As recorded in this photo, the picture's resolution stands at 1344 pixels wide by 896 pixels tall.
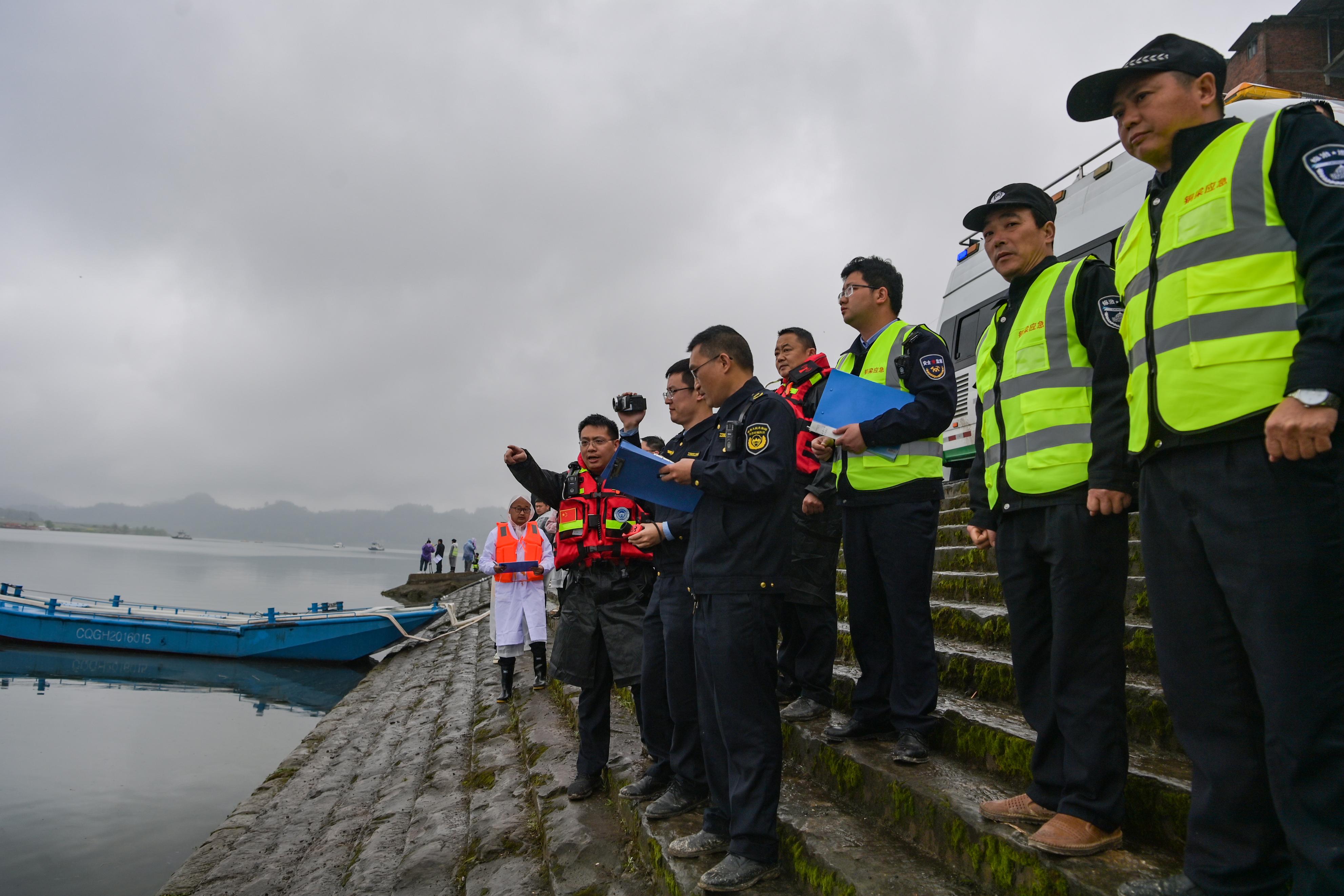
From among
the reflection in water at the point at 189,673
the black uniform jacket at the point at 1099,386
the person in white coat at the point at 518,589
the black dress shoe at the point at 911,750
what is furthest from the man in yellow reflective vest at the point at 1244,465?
the reflection in water at the point at 189,673

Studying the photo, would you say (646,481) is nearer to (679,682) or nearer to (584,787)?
(679,682)

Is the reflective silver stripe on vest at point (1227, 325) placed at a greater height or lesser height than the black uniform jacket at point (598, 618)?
greater

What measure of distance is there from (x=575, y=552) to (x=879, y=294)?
8.05 feet

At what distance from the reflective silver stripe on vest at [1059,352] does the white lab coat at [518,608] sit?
651cm

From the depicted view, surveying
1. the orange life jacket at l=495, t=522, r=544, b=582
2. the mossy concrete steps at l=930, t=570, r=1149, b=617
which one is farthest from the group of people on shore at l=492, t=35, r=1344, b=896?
the orange life jacket at l=495, t=522, r=544, b=582

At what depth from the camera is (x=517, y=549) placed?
8766 mm

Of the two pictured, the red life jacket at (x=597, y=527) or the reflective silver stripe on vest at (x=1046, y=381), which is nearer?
the reflective silver stripe on vest at (x=1046, y=381)

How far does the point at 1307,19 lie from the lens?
66.1 feet

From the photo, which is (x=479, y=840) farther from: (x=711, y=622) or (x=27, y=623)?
(x=27, y=623)

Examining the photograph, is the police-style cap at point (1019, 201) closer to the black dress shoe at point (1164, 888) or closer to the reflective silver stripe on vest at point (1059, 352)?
the reflective silver stripe on vest at point (1059, 352)

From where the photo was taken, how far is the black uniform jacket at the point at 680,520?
3557mm

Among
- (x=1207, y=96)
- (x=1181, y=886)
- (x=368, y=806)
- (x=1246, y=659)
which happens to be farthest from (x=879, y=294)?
(x=368, y=806)

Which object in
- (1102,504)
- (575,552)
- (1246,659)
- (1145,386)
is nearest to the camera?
(1246,659)

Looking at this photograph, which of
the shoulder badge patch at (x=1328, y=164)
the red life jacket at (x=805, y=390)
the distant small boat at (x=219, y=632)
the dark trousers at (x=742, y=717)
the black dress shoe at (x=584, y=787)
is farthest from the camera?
the distant small boat at (x=219, y=632)
